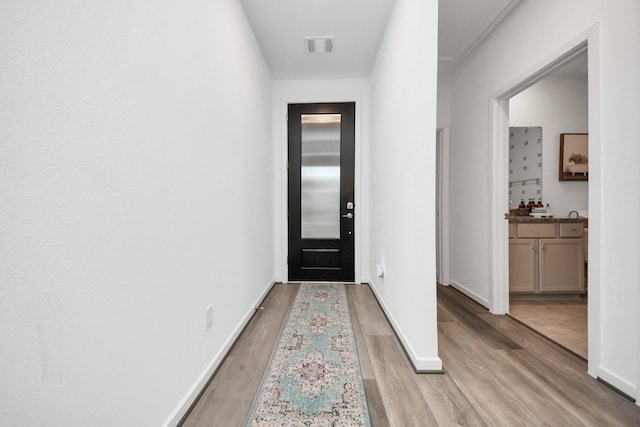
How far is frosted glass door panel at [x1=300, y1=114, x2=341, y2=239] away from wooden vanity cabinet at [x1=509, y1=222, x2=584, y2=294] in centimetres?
204

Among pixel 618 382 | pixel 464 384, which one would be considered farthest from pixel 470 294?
pixel 464 384

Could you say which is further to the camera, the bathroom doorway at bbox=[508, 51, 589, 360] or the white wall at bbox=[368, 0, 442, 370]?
the bathroom doorway at bbox=[508, 51, 589, 360]

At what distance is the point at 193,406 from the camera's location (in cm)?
148

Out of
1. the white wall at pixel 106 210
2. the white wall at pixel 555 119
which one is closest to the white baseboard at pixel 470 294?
the white wall at pixel 555 119

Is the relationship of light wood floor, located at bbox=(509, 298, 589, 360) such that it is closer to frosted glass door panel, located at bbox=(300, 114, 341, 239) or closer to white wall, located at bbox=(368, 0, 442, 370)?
white wall, located at bbox=(368, 0, 442, 370)

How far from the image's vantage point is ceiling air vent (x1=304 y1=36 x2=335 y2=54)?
2921mm

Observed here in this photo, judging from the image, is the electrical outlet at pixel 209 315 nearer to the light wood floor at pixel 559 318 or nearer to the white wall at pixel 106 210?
the white wall at pixel 106 210

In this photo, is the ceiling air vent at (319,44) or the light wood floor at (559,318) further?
the ceiling air vent at (319,44)

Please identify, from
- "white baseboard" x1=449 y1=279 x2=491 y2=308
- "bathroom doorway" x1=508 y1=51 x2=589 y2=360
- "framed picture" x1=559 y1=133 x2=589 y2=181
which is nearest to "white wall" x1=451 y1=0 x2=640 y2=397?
"white baseboard" x1=449 y1=279 x2=491 y2=308

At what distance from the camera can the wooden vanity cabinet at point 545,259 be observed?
3199mm

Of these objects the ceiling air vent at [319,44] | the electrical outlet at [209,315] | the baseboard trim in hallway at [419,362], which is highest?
the ceiling air vent at [319,44]

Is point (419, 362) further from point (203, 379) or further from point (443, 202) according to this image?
point (443, 202)

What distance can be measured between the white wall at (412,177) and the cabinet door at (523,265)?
5.13 feet

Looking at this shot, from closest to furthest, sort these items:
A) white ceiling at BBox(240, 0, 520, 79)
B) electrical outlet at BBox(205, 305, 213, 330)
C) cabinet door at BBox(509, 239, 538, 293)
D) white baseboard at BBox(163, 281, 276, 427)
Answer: white baseboard at BBox(163, 281, 276, 427)
electrical outlet at BBox(205, 305, 213, 330)
white ceiling at BBox(240, 0, 520, 79)
cabinet door at BBox(509, 239, 538, 293)
